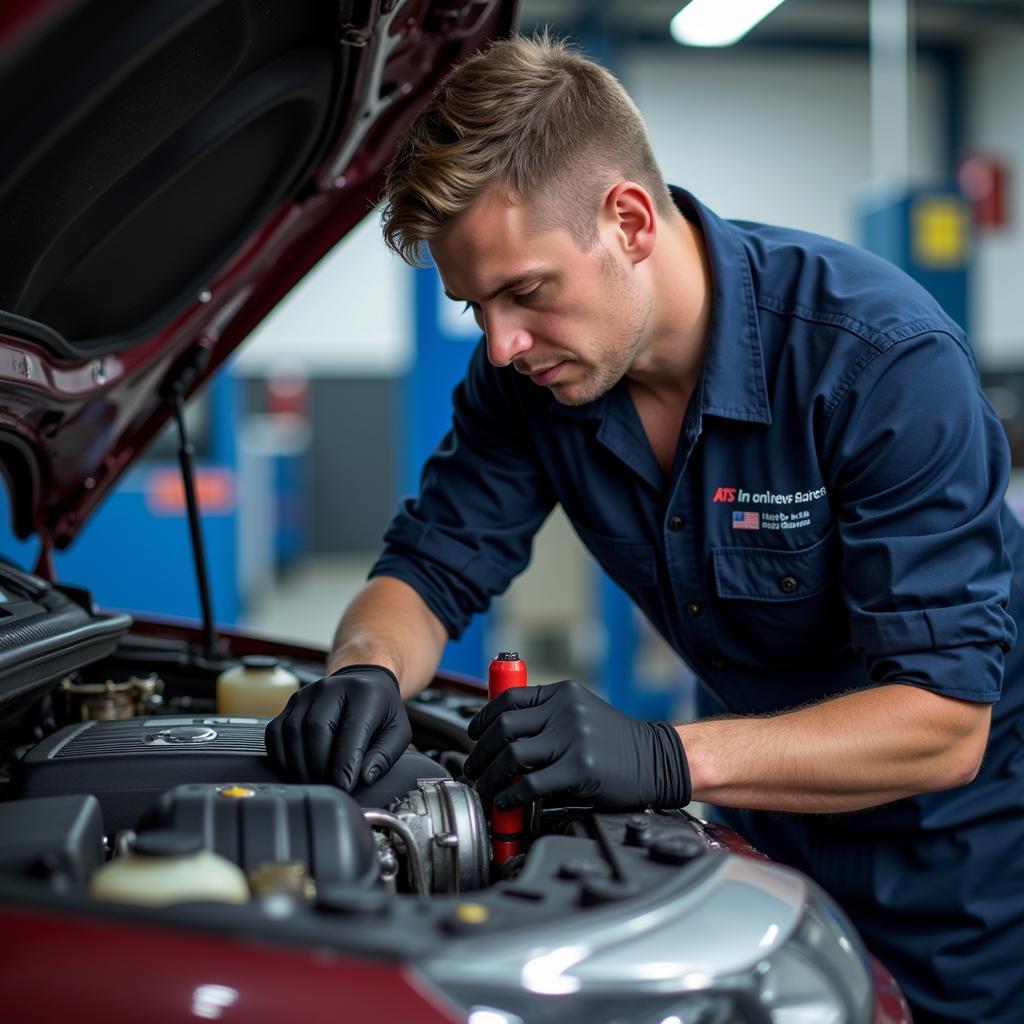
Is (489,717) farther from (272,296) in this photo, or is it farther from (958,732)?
(272,296)

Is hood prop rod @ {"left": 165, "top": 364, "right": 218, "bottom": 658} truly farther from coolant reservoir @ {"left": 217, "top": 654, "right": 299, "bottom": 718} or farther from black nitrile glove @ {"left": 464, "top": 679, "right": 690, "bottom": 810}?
black nitrile glove @ {"left": 464, "top": 679, "right": 690, "bottom": 810}

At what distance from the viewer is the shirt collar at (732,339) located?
4.25 feet

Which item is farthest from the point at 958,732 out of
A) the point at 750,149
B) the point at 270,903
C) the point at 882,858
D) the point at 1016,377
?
the point at 750,149

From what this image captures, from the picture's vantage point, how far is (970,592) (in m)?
1.11

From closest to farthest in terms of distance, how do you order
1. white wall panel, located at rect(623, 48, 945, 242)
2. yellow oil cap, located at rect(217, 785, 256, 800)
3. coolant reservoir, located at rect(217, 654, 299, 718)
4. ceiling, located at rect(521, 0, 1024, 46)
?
yellow oil cap, located at rect(217, 785, 256, 800) → coolant reservoir, located at rect(217, 654, 299, 718) → ceiling, located at rect(521, 0, 1024, 46) → white wall panel, located at rect(623, 48, 945, 242)

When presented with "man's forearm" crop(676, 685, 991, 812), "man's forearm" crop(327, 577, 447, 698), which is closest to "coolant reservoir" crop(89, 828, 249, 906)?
"man's forearm" crop(676, 685, 991, 812)

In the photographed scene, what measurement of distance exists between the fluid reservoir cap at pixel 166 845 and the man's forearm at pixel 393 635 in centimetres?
58

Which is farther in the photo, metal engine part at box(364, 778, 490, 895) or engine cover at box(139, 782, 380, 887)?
metal engine part at box(364, 778, 490, 895)

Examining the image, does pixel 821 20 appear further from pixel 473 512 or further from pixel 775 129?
pixel 473 512

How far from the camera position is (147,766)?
104 centimetres

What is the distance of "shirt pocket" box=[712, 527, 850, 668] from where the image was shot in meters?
1.28

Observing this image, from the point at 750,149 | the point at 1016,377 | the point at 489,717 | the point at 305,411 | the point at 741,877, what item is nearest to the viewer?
the point at 741,877

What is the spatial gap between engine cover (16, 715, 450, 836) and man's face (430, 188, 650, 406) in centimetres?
43

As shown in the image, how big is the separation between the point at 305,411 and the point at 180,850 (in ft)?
30.9
